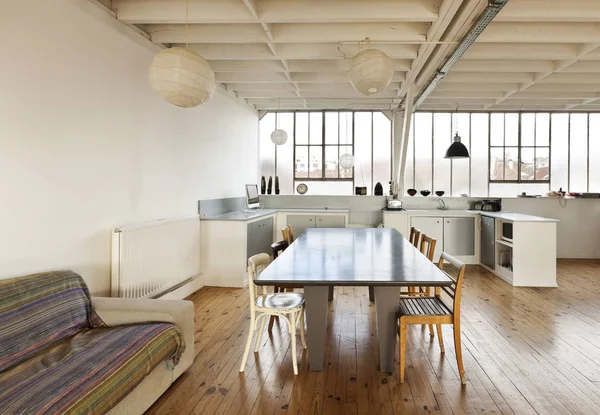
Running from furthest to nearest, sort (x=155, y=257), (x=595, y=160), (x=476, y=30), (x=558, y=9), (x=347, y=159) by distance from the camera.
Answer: (x=595, y=160) < (x=347, y=159) < (x=155, y=257) < (x=476, y=30) < (x=558, y=9)

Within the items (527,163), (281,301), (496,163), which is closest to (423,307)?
(281,301)

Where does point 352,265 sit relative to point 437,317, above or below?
above

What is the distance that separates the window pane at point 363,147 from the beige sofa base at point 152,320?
17.8ft

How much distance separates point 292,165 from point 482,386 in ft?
18.7

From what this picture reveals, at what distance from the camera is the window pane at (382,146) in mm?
7391

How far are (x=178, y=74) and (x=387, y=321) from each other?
80.3 inches

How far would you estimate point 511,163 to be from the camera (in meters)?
7.25

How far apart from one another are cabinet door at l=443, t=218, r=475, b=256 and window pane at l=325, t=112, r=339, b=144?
2623 mm

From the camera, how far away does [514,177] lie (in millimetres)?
7254

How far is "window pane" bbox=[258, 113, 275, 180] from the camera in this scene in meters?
7.61

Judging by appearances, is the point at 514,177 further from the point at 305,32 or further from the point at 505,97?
the point at 305,32

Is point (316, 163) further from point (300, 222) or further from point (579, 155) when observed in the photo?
point (579, 155)

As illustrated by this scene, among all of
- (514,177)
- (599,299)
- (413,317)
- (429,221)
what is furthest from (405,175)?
(413,317)

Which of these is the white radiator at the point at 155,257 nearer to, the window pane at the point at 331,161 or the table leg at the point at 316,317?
the table leg at the point at 316,317
